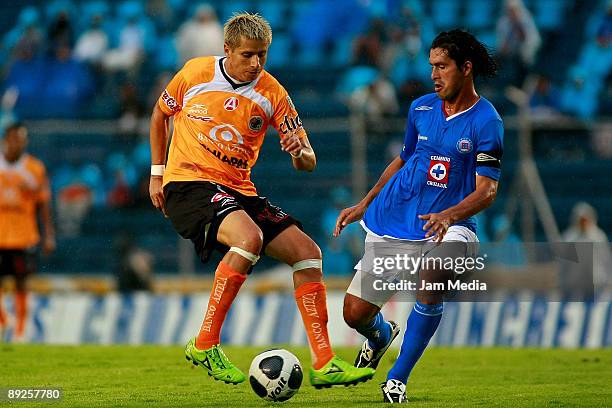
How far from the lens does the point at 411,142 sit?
8.98 m

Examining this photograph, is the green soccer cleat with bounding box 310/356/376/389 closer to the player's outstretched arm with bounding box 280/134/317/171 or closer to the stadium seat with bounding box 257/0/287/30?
the player's outstretched arm with bounding box 280/134/317/171

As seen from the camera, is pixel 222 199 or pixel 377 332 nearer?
pixel 222 199

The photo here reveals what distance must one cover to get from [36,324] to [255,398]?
27.7 feet

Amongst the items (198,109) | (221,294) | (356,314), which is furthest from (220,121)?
(356,314)

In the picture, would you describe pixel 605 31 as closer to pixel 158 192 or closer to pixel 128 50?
pixel 128 50

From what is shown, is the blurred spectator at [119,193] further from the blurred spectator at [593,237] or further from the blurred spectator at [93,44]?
the blurred spectator at [593,237]

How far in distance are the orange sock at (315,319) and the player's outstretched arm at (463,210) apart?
92 centimetres

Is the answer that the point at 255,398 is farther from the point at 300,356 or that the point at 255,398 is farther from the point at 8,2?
the point at 8,2

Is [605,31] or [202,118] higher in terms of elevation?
[605,31]

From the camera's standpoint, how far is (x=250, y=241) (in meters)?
8.46

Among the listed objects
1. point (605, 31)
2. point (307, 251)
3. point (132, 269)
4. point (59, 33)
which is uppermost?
point (605, 31)

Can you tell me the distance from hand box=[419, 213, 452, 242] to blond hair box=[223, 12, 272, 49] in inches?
68.7

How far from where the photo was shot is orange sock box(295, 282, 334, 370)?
27.6 feet

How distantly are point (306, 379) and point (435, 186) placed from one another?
2604 mm
